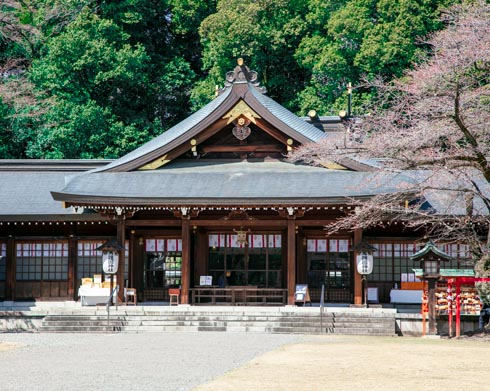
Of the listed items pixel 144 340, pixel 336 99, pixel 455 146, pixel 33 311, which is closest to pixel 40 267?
pixel 33 311

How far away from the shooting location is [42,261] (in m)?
29.1

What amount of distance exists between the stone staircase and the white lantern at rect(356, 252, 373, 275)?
1540 millimetres

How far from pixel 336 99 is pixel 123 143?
10.2 metres

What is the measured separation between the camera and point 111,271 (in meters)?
25.8

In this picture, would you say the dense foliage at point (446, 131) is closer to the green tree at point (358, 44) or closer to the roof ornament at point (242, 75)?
the roof ornament at point (242, 75)

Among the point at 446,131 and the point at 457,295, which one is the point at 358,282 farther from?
the point at 446,131

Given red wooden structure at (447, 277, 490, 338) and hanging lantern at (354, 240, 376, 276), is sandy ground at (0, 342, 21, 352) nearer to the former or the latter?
hanging lantern at (354, 240, 376, 276)

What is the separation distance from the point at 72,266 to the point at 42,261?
1013 millimetres

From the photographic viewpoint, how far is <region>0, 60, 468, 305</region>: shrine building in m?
25.9

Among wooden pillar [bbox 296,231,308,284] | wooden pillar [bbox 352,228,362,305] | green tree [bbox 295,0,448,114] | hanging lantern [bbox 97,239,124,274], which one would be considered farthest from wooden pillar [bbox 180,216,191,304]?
green tree [bbox 295,0,448,114]

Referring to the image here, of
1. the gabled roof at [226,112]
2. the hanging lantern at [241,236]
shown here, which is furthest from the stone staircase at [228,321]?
the gabled roof at [226,112]

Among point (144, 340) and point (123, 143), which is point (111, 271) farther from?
point (123, 143)

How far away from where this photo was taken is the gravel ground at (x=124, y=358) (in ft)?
44.5

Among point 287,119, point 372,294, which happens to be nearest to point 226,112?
point 287,119
